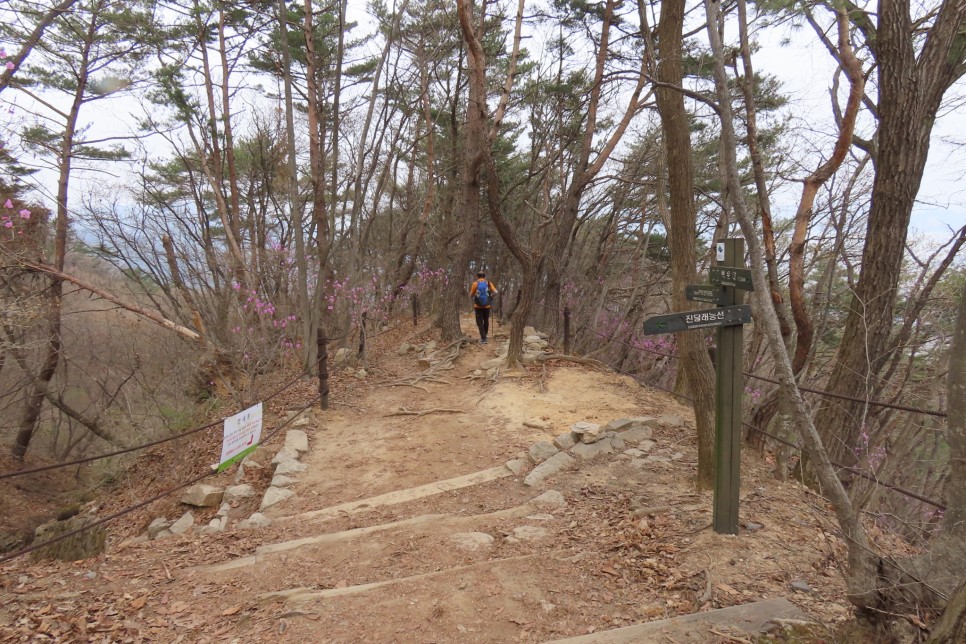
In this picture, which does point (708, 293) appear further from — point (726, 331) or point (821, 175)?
point (821, 175)

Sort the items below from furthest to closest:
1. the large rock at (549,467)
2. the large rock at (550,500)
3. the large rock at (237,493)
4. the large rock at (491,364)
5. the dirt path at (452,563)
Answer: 1. the large rock at (491,364)
2. the large rock at (237,493)
3. the large rock at (549,467)
4. the large rock at (550,500)
5. the dirt path at (452,563)

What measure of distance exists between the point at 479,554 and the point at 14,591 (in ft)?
10.6

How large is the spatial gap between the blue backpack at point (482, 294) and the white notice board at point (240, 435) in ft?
18.9

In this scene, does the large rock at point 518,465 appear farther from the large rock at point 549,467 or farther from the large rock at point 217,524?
the large rock at point 217,524

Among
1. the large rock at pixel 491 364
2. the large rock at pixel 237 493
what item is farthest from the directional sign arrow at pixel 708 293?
the large rock at pixel 491 364

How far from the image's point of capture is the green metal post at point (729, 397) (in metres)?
3.18

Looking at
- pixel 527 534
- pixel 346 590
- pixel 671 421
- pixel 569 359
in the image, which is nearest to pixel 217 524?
pixel 346 590

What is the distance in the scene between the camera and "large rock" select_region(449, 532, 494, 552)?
3766mm

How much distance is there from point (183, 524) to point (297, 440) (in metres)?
1.52

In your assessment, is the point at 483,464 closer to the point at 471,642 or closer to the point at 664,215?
the point at 471,642

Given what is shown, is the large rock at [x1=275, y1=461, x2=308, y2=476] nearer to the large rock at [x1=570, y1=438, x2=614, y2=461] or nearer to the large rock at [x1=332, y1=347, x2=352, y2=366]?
the large rock at [x1=570, y1=438, x2=614, y2=461]

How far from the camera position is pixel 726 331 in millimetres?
3188

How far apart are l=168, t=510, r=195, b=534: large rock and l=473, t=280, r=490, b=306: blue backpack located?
6.19 metres

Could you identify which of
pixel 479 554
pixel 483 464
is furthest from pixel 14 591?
pixel 483 464
